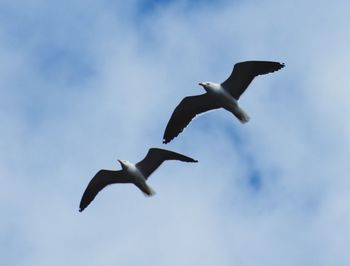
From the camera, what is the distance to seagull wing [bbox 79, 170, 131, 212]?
45938mm

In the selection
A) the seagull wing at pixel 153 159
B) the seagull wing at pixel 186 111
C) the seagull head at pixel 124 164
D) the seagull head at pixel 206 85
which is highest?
the seagull wing at pixel 186 111

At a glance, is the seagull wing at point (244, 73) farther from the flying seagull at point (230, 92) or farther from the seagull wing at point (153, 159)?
the seagull wing at point (153, 159)

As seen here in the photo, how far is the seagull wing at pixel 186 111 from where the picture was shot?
4456cm

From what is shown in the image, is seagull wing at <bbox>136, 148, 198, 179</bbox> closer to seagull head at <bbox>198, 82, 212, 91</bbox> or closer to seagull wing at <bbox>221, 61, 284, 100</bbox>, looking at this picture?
seagull head at <bbox>198, 82, 212, 91</bbox>

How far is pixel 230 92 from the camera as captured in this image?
1708 inches

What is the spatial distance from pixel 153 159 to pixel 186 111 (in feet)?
7.84

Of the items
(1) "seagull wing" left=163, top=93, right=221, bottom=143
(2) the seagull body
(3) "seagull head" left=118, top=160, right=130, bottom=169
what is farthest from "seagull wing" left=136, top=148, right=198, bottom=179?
A: (2) the seagull body

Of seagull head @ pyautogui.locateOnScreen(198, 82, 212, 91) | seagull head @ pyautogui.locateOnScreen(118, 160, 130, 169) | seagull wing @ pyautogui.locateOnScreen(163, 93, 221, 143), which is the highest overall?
seagull wing @ pyautogui.locateOnScreen(163, 93, 221, 143)

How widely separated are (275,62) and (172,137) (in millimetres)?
5805

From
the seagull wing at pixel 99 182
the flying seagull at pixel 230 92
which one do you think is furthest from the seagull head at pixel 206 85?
the seagull wing at pixel 99 182

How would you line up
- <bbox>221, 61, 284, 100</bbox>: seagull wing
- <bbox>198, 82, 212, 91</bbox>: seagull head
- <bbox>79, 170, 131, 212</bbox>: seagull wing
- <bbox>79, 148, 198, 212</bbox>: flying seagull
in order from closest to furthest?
<bbox>221, 61, 284, 100</bbox>: seagull wing
<bbox>198, 82, 212, 91</bbox>: seagull head
<bbox>79, 148, 198, 212</bbox>: flying seagull
<bbox>79, 170, 131, 212</bbox>: seagull wing

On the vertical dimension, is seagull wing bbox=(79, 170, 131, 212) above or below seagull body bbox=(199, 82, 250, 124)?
above

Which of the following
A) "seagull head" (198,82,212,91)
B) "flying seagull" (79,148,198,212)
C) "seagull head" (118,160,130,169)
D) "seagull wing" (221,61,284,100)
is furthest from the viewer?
"seagull head" (118,160,130,169)

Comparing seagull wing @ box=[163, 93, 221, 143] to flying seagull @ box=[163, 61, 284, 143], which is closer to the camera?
flying seagull @ box=[163, 61, 284, 143]
